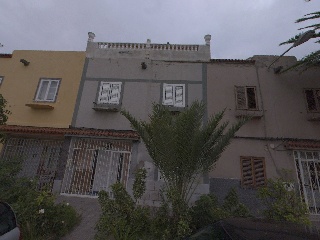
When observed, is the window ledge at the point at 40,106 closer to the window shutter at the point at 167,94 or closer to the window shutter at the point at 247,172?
the window shutter at the point at 167,94

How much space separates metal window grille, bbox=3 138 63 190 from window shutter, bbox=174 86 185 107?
6186mm

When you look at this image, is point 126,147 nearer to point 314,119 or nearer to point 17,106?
point 17,106

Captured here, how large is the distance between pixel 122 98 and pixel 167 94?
7.59 feet

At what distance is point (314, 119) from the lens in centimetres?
1145

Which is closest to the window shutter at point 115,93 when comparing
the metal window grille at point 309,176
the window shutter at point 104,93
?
the window shutter at point 104,93

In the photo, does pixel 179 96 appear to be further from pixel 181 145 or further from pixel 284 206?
pixel 284 206

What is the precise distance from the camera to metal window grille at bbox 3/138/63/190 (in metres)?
12.1

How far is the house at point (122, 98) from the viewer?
11602mm

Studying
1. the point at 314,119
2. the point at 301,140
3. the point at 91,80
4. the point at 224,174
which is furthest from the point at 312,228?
the point at 91,80

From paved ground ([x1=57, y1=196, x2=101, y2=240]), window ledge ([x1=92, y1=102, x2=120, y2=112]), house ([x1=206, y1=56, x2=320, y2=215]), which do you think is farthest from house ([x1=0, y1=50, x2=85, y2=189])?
house ([x1=206, y1=56, x2=320, y2=215])

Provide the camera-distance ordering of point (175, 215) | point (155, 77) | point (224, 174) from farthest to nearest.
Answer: point (155, 77) < point (224, 174) < point (175, 215)

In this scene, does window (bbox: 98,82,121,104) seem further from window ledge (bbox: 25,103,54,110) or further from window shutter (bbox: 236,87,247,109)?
window shutter (bbox: 236,87,247,109)

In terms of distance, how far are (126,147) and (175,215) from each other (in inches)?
228

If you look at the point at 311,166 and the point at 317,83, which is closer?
the point at 311,166
